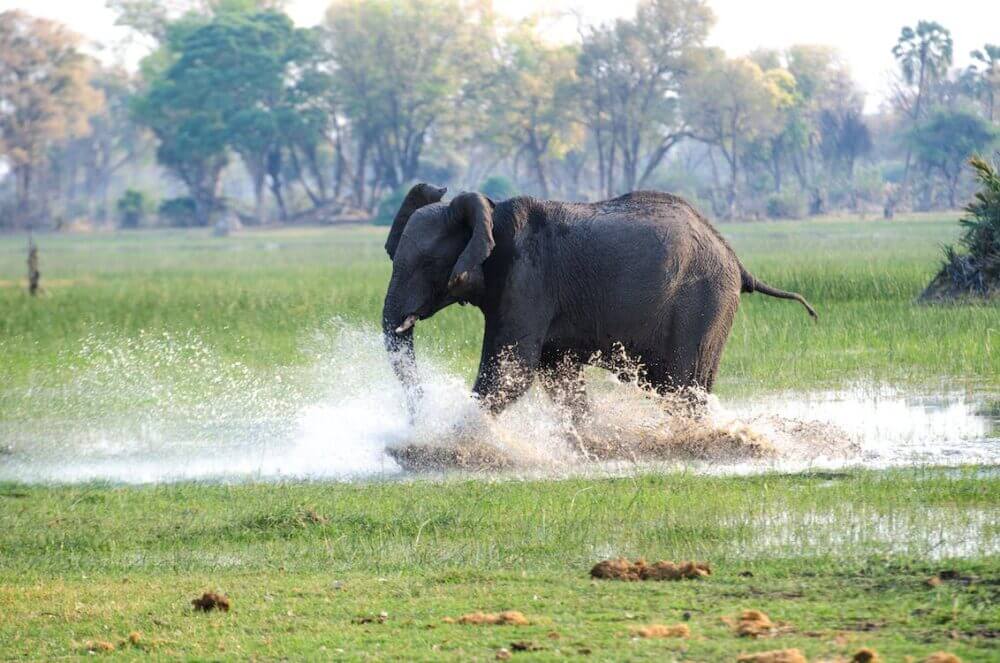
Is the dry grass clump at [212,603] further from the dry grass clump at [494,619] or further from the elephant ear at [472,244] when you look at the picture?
the elephant ear at [472,244]

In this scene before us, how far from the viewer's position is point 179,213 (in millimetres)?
77188

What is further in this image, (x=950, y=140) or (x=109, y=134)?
(x=109, y=134)

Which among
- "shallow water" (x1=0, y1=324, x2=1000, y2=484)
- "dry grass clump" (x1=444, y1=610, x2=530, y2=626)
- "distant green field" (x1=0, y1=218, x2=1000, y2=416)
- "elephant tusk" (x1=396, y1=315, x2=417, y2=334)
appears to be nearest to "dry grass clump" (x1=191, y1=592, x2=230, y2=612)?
"dry grass clump" (x1=444, y1=610, x2=530, y2=626)

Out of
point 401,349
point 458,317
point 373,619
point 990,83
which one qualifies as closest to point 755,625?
point 373,619

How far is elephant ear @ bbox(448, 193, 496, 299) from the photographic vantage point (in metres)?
10.4

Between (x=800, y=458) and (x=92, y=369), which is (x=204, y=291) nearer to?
(x=92, y=369)

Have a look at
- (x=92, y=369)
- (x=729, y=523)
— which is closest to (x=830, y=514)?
(x=729, y=523)

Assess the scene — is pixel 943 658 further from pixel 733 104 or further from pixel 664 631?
pixel 733 104

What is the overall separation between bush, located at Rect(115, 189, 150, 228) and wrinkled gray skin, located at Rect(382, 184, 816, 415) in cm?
6971

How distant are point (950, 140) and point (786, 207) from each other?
27.6ft

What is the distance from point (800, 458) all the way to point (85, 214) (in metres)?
85.2

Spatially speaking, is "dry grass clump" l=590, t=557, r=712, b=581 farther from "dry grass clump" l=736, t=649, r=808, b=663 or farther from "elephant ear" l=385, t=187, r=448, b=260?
"elephant ear" l=385, t=187, r=448, b=260

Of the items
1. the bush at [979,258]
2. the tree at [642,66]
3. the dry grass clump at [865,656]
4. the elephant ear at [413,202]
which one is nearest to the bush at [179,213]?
the tree at [642,66]

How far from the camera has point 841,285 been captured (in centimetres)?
2180
